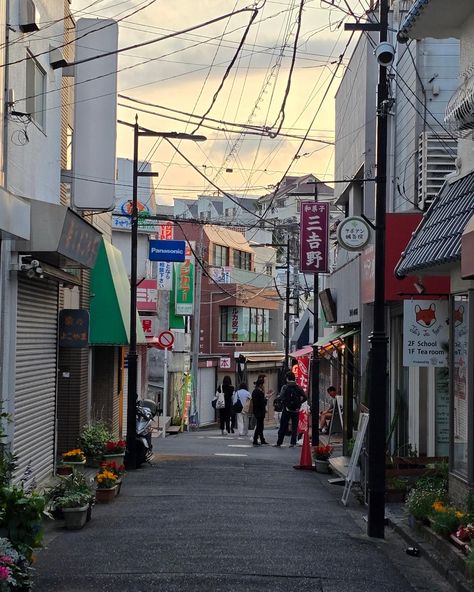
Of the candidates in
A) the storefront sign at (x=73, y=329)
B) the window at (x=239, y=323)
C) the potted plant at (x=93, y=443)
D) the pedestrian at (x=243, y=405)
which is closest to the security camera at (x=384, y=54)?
the storefront sign at (x=73, y=329)

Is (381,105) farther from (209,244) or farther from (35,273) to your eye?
(209,244)

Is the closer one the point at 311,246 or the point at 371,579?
the point at 371,579

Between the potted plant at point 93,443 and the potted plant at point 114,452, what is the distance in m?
0.35

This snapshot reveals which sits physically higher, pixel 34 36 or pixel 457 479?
pixel 34 36

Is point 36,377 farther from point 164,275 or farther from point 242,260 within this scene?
point 242,260

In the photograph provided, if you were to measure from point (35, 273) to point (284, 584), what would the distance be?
6.67 meters

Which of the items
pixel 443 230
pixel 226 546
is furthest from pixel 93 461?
pixel 443 230

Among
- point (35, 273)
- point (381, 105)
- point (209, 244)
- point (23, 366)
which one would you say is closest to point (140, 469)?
Answer: point (23, 366)

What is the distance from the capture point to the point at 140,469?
19984mm

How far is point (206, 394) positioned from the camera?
56.4 m

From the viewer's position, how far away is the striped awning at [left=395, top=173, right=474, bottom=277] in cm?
1140

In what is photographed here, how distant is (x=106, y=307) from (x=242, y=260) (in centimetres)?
3994

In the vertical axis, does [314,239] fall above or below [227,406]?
above

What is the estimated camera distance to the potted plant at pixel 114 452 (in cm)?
1923
